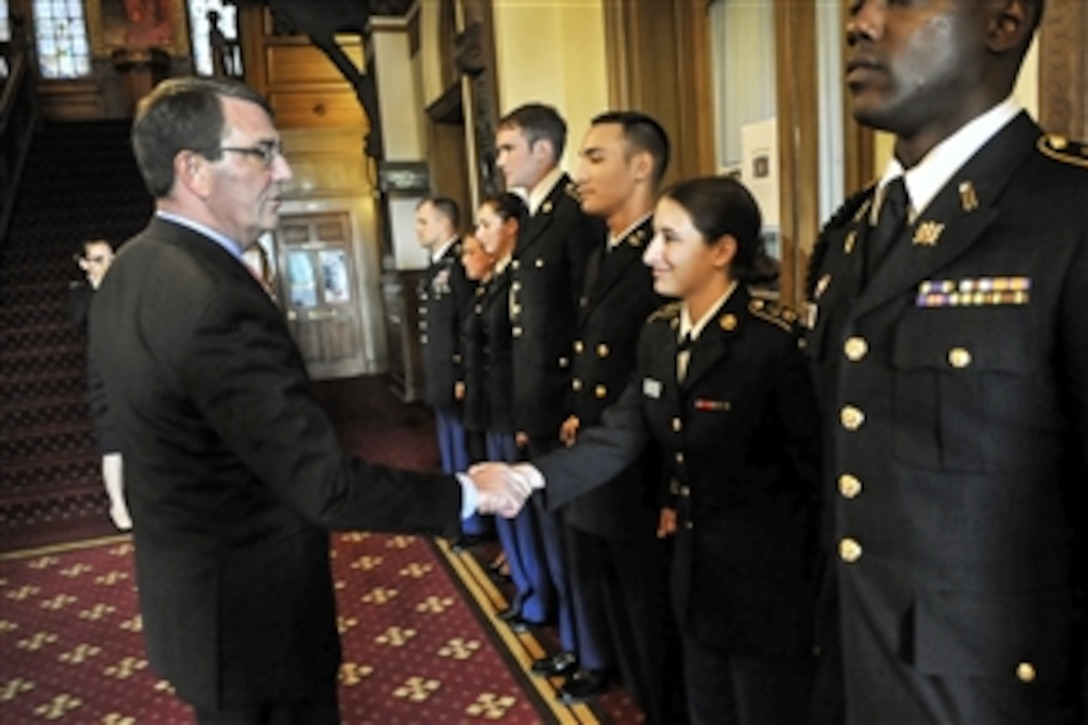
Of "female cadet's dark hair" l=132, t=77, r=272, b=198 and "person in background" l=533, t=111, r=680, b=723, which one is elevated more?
"female cadet's dark hair" l=132, t=77, r=272, b=198

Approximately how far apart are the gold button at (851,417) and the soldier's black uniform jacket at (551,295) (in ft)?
5.59

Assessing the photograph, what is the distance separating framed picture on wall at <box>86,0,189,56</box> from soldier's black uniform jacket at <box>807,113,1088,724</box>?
13.4 metres

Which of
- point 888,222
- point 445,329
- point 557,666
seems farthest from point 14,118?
point 888,222

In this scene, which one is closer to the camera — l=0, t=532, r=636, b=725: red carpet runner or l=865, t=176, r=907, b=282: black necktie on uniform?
l=865, t=176, r=907, b=282: black necktie on uniform

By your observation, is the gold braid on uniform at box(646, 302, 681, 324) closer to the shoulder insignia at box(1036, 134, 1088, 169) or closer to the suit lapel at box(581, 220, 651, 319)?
the suit lapel at box(581, 220, 651, 319)

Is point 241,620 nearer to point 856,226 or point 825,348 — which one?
point 825,348

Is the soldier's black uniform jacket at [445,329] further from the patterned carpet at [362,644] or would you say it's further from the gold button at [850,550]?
the gold button at [850,550]

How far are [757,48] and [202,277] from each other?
2364mm

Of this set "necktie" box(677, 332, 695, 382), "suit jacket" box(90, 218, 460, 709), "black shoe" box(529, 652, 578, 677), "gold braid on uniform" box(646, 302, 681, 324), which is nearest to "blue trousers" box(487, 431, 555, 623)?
"black shoe" box(529, 652, 578, 677)

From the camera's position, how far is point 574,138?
436 cm

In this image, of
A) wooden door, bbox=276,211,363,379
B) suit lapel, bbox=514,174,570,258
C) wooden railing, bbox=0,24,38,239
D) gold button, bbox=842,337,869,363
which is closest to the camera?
gold button, bbox=842,337,869,363

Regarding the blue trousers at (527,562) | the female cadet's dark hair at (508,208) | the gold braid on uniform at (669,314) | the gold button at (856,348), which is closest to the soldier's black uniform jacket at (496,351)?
the blue trousers at (527,562)

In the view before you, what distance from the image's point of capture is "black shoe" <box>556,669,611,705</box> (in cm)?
268

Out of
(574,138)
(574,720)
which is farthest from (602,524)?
(574,138)
